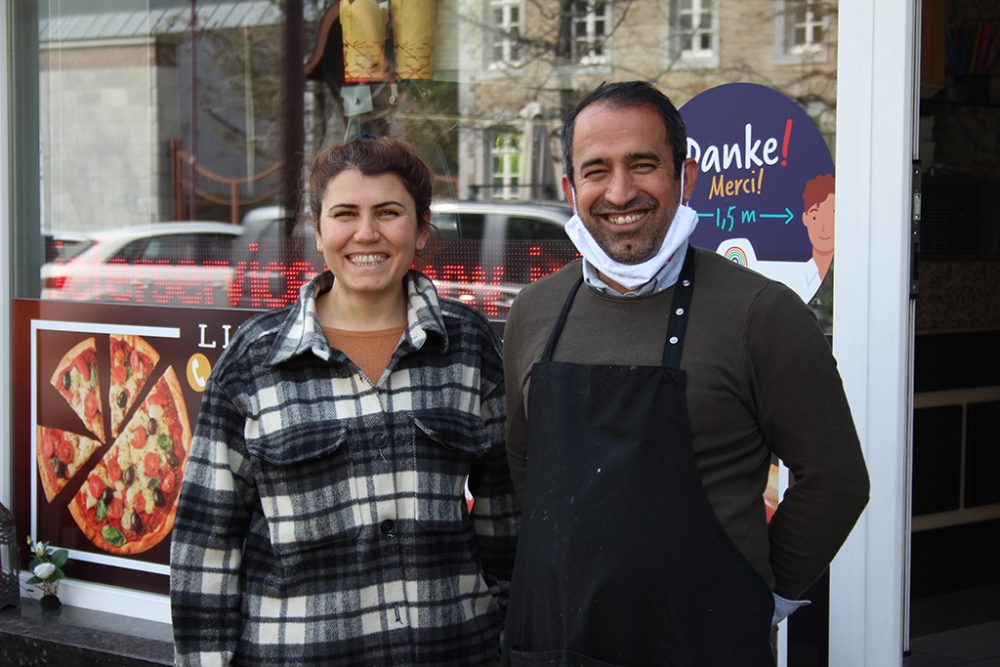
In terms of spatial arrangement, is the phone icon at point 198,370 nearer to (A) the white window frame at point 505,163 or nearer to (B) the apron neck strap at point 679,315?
(A) the white window frame at point 505,163

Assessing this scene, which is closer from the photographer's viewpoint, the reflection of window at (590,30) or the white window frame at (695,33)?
the white window frame at (695,33)

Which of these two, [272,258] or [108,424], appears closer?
[272,258]

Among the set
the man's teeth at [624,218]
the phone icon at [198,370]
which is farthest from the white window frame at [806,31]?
the phone icon at [198,370]

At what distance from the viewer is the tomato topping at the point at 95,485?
5.12 m

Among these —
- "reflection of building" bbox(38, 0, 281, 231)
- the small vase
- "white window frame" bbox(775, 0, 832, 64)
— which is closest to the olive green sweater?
"white window frame" bbox(775, 0, 832, 64)

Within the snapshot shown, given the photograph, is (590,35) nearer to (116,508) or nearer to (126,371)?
(126,371)

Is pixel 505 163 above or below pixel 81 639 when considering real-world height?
above

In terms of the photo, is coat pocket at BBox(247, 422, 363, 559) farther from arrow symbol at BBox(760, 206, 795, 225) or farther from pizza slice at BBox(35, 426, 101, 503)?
pizza slice at BBox(35, 426, 101, 503)

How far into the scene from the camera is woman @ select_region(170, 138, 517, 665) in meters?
2.54

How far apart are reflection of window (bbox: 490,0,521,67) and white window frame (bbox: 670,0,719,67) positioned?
621 millimetres

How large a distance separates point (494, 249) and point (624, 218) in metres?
2.21

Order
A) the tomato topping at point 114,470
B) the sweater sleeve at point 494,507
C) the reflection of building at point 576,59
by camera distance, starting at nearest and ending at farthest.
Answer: the sweater sleeve at point 494,507, the reflection of building at point 576,59, the tomato topping at point 114,470

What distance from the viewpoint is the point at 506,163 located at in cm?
451

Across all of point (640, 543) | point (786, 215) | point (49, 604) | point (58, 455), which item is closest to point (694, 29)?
point (786, 215)
